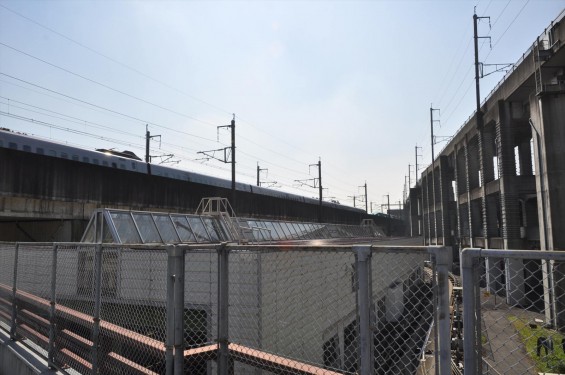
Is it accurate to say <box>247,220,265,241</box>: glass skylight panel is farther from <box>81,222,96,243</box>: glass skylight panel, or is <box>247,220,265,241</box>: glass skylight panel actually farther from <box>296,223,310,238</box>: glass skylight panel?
<box>81,222,96,243</box>: glass skylight panel

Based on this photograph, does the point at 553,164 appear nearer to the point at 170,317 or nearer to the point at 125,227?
the point at 125,227

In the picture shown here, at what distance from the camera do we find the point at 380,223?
3364 inches

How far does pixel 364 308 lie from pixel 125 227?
11.8 metres

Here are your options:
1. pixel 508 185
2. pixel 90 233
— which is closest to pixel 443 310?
pixel 90 233

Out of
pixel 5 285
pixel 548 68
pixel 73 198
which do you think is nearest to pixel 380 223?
pixel 548 68

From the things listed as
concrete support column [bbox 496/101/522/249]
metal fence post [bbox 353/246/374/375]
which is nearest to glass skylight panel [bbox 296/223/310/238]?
concrete support column [bbox 496/101/522/249]

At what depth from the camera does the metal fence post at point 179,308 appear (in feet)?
12.5

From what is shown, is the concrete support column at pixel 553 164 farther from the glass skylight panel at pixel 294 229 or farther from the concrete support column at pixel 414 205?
the concrete support column at pixel 414 205

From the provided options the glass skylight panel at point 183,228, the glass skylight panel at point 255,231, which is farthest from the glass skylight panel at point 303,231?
the glass skylight panel at point 183,228

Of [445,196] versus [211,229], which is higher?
[445,196]

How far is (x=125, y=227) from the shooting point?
13086 millimetres

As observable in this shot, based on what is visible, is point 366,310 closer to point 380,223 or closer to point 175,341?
point 175,341

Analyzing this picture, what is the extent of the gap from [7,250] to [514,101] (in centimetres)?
2825

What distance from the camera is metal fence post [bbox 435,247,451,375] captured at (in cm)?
253
